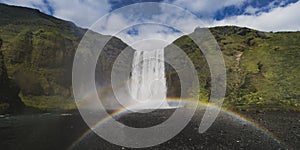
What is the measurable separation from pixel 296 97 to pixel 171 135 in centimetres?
4446

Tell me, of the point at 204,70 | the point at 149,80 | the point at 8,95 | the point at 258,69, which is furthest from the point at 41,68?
the point at 258,69

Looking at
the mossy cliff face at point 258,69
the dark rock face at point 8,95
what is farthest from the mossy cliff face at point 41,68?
the mossy cliff face at point 258,69

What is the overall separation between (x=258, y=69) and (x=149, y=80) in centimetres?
3228

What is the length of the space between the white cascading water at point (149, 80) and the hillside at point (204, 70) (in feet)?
11.2

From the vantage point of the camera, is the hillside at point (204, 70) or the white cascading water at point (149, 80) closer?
the hillside at point (204, 70)

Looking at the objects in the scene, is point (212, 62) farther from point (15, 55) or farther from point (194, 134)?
Answer: point (15, 55)

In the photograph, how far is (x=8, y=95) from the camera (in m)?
63.9

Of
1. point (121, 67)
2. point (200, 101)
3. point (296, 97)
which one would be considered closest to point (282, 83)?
point (296, 97)

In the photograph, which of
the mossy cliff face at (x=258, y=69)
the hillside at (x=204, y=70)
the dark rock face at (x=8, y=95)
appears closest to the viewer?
the mossy cliff face at (x=258, y=69)

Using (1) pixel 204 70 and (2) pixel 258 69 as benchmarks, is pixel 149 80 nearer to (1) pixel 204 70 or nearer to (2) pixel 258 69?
(1) pixel 204 70

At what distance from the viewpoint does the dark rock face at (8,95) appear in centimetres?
6155

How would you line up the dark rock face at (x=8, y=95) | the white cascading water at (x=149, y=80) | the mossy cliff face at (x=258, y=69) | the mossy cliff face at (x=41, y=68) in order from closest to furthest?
1. the mossy cliff face at (x=258, y=69)
2. the dark rock face at (x=8, y=95)
3. the mossy cliff face at (x=41, y=68)
4. the white cascading water at (x=149, y=80)

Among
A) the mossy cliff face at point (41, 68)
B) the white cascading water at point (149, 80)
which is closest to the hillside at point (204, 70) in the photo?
the mossy cliff face at point (41, 68)

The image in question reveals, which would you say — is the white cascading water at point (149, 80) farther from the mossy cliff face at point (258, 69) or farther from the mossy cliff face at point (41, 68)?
the mossy cliff face at point (41, 68)
